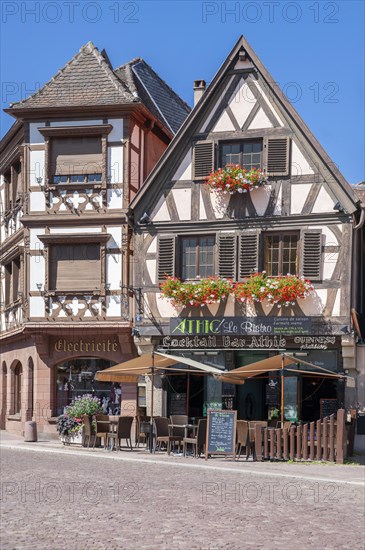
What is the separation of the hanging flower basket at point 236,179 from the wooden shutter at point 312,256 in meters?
2.04

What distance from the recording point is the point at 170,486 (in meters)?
16.5

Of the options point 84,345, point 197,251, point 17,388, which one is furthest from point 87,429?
point 17,388

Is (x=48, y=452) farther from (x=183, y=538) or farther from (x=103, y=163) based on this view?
(x=183, y=538)

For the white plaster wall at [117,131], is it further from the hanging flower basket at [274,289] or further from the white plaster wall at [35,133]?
the hanging flower basket at [274,289]

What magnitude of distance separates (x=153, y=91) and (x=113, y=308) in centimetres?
887

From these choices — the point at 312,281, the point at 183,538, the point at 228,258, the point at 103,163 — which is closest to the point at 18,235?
the point at 103,163

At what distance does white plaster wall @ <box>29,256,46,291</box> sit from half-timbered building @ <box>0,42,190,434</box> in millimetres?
30

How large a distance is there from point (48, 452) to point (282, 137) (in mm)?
10611

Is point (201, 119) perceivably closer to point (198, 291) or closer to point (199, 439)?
point (198, 291)

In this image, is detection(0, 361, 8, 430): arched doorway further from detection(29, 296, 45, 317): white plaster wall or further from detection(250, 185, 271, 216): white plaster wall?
detection(250, 185, 271, 216): white plaster wall

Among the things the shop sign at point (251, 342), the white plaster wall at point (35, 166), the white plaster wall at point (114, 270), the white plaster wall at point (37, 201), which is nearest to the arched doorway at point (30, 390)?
the white plaster wall at point (114, 270)

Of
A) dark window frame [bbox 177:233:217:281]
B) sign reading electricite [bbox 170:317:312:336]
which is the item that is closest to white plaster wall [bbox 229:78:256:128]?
dark window frame [bbox 177:233:217:281]

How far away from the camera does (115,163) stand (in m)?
29.0

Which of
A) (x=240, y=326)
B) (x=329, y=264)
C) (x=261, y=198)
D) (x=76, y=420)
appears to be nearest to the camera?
(x=329, y=264)
